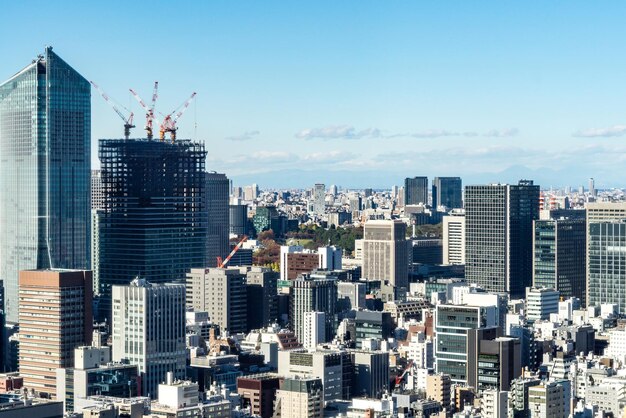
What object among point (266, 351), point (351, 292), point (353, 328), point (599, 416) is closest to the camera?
point (599, 416)

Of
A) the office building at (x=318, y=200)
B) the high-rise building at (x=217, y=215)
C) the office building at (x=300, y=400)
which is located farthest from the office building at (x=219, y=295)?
the office building at (x=318, y=200)

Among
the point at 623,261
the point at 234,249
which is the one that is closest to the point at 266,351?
the point at 623,261

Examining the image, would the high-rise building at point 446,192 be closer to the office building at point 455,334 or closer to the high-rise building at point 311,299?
the high-rise building at point 311,299

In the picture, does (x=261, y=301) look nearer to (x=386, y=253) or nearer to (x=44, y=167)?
(x=44, y=167)

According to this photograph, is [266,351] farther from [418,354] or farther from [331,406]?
[331,406]

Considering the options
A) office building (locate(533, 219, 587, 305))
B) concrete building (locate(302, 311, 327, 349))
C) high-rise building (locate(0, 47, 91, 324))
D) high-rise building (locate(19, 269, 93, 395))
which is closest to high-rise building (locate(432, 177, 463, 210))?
office building (locate(533, 219, 587, 305))
